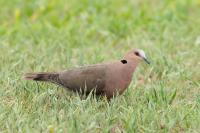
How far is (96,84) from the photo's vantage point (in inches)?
269

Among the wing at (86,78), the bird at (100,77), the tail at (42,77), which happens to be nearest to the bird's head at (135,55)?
the bird at (100,77)

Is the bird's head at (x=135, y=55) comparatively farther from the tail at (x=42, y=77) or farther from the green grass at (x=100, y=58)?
the tail at (x=42, y=77)

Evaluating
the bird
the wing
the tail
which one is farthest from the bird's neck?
the tail

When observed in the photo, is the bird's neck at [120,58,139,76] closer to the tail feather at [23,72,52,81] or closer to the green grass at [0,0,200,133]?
the green grass at [0,0,200,133]

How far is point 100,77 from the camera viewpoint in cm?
686

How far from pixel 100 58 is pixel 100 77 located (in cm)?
166

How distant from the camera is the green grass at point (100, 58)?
6.17m

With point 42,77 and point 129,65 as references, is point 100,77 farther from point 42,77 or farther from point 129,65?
point 42,77

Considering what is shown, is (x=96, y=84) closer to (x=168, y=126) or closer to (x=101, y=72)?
(x=101, y=72)

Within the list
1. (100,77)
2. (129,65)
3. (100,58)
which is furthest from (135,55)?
(100,58)

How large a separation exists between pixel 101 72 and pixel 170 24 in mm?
3423

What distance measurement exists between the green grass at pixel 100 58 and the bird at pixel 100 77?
0.13m

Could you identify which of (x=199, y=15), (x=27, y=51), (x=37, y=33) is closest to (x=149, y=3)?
(x=199, y=15)

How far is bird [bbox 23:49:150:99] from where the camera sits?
6.82 meters
